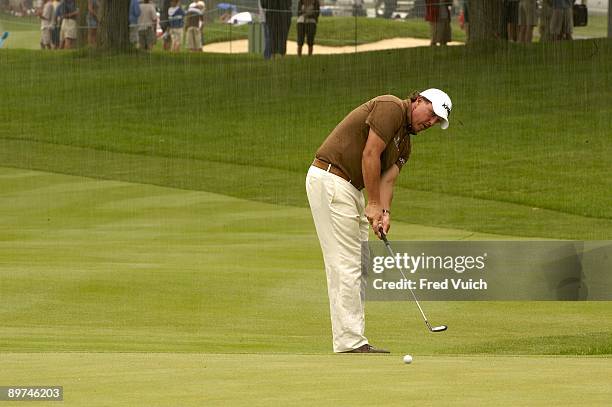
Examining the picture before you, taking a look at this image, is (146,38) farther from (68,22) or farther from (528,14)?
(528,14)

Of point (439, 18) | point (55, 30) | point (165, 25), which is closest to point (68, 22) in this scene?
point (55, 30)

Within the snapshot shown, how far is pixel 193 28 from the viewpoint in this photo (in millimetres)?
45969

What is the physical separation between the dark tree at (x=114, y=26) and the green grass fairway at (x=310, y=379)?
3397cm

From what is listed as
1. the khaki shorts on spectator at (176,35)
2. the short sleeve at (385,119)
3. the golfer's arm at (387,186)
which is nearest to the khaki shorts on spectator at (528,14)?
the khaki shorts on spectator at (176,35)

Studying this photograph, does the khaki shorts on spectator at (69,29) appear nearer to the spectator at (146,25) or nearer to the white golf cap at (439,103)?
the spectator at (146,25)

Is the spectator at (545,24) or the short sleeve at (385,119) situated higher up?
the short sleeve at (385,119)

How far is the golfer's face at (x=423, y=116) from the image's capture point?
9.67 meters

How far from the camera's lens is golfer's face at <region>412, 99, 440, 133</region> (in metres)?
9.67

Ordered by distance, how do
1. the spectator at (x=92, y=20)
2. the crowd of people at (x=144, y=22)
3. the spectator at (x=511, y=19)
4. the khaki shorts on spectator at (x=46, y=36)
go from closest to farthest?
the spectator at (x=511, y=19)
the spectator at (x=92, y=20)
the crowd of people at (x=144, y=22)
the khaki shorts on spectator at (x=46, y=36)

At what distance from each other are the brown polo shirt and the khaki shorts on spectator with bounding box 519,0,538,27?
3173 cm

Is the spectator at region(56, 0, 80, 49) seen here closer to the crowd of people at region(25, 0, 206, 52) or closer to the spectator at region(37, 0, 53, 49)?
the crowd of people at region(25, 0, 206, 52)

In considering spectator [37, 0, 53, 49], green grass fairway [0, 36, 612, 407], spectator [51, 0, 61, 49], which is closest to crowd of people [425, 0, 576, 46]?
green grass fairway [0, 36, 612, 407]

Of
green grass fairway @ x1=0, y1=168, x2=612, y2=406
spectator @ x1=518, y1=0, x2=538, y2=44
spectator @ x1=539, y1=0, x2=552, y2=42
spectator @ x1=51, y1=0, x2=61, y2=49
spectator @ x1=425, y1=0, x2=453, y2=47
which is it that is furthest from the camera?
spectator @ x1=51, y1=0, x2=61, y2=49

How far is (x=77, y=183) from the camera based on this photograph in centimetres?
2873
